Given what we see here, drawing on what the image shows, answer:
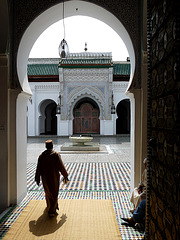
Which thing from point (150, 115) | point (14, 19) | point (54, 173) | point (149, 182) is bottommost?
point (54, 173)

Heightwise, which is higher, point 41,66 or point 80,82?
point 41,66

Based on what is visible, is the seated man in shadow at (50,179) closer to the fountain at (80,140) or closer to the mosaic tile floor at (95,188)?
the mosaic tile floor at (95,188)

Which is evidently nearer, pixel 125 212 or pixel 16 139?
pixel 125 212

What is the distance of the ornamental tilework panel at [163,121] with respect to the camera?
0.95 m

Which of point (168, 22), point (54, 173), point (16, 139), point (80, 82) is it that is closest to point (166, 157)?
point (168, 22)

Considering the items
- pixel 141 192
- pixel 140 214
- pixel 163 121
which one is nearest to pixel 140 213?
pixel 140 214

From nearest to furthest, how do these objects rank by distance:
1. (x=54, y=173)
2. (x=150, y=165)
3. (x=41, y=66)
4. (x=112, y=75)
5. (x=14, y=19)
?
(x=150, y=165)
(x=54, y=173)
(x=14, y=19)
(x=112, y=75)
(x=41, y=66)

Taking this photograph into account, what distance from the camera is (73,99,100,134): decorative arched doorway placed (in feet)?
41.2

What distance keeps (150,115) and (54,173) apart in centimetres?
129

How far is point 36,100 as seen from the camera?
11.5m

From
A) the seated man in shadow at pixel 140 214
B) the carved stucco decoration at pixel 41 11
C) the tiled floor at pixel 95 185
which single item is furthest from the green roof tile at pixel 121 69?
the seated man in shadow at pixel 140 214

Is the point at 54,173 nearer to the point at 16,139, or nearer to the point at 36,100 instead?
the point at 16,139

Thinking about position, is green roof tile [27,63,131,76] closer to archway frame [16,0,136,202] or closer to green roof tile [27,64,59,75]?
green roof tile [27,64,59,75]

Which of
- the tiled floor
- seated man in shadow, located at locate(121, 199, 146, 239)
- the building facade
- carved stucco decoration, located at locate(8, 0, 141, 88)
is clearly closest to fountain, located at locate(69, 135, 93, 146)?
the tiled floor
